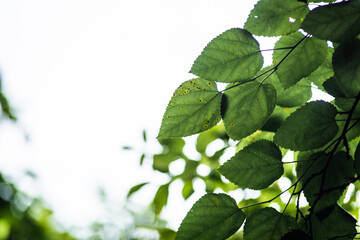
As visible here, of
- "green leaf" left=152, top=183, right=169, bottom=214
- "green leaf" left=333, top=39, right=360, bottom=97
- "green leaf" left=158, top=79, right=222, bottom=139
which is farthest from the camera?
"green leaf" left=152, top=183, right=169, bottom=214

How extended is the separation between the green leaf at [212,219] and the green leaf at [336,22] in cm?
27

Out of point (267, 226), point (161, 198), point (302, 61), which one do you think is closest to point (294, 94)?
point (302, 61)

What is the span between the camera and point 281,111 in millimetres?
594

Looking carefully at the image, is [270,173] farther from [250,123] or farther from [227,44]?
[227,44]

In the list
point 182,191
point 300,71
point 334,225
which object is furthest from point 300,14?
point 182,191

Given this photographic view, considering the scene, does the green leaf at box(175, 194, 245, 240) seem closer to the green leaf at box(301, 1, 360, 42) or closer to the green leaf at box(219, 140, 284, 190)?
the green leaf at box(219, 140, 284, 190)

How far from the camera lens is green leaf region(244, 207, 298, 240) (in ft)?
1.45

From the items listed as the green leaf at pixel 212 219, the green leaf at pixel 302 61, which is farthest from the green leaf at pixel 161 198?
the green leaf at pixel 302 61

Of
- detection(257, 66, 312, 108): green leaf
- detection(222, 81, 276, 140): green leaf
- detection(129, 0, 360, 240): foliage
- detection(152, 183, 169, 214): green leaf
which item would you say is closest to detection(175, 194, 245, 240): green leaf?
detection(129, 0, 360, 240): foliage

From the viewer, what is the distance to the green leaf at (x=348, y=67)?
0.37 metres

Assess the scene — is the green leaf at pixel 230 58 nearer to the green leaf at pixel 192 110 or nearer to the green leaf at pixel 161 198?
the green leaf at pixel 192 110

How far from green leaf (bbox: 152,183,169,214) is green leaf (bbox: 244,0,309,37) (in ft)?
2.56

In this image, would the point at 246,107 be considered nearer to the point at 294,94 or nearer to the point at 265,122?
the point at 265,122

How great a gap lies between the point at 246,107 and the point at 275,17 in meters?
0.14
